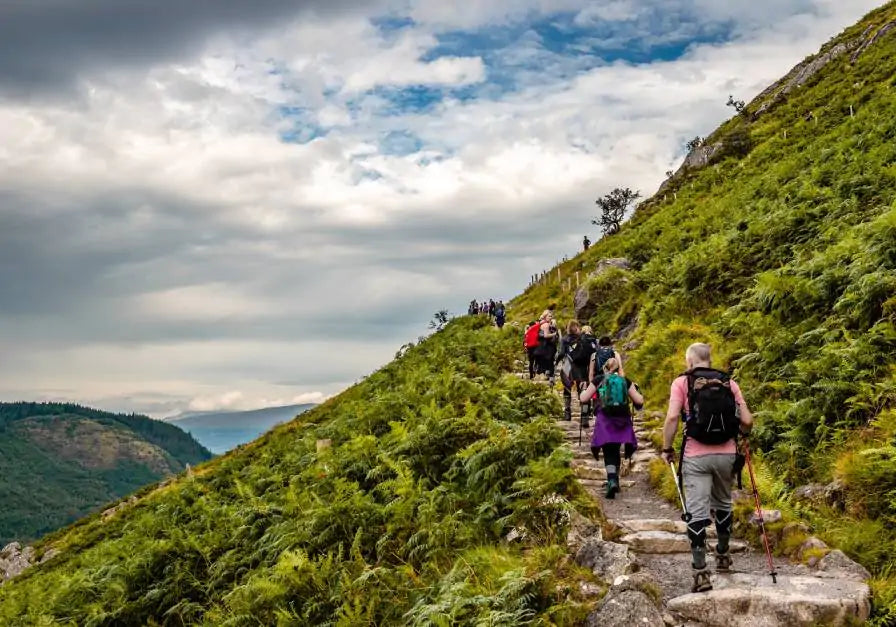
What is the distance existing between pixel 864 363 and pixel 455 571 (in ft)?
21.8

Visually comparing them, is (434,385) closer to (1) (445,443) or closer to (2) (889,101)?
(1) (445,443)

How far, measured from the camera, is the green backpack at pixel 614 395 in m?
10.0

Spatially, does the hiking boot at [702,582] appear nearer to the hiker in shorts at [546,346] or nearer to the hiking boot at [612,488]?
the hiking boot at [612,488]

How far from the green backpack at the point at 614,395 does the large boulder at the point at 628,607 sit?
431 centimetres

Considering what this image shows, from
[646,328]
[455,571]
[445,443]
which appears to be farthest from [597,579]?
[646,328]

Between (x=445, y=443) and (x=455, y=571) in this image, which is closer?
(x=455, y=571)

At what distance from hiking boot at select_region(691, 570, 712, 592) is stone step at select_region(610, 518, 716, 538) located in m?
2.25

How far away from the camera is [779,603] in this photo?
550cm

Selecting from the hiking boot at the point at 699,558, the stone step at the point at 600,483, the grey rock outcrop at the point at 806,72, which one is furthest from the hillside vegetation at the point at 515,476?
the grey rock outcrop at the point at 806,72

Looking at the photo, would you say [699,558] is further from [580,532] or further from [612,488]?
[612,488]

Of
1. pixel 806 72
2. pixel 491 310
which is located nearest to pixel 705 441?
pixel 491 310

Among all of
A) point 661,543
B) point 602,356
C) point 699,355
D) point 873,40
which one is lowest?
Answer: point 661,543

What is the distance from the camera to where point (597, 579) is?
20.9ft

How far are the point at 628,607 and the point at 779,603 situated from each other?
124cm
